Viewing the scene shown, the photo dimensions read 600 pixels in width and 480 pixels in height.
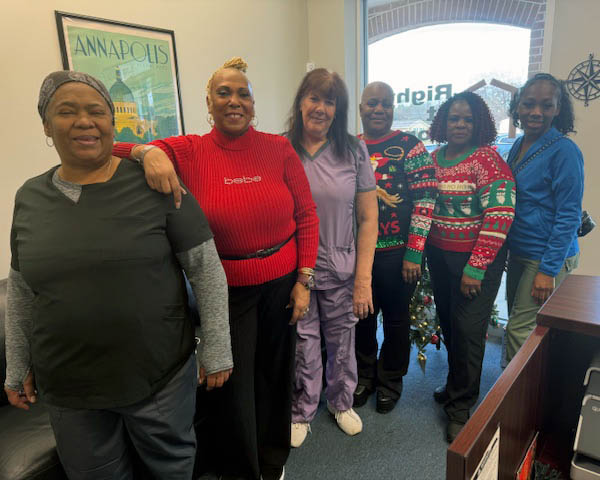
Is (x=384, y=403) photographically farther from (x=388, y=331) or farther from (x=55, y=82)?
(x=55, y=82)

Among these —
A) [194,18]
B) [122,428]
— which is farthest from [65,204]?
[194,18]

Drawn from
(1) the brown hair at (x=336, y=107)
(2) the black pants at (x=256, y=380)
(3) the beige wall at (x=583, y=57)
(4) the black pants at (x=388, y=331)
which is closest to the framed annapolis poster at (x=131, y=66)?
(1) the brown hair at (x=336, y=107)

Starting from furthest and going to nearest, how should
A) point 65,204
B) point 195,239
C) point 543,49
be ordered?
point 543,49 < point 195,239 < point 65,204

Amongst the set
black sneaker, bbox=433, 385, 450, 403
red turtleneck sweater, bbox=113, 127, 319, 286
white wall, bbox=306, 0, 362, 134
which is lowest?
black sneaker, bbox=433, 385, 450, 403

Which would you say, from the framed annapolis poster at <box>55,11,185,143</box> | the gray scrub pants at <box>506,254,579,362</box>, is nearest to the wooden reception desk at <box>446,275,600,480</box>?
the gray scrub pants at <box>506,254,579,362</box>

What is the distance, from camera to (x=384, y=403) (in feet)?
6.63

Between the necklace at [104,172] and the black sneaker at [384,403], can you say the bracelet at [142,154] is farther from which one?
the black sneaker at [384,403]

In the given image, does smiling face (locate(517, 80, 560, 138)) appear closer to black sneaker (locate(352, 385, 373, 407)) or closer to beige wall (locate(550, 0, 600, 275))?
beige wall (locate(550, 0, 600, 275))

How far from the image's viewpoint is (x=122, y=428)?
1.08 metres

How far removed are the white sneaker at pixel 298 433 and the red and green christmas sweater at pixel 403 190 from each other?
90 cm

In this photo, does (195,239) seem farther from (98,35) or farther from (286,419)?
(98,35)

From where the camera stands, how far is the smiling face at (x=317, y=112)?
1542 millimetres

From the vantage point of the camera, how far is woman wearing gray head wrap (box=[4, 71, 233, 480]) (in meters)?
0.90

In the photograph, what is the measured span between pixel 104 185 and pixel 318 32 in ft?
8.84
